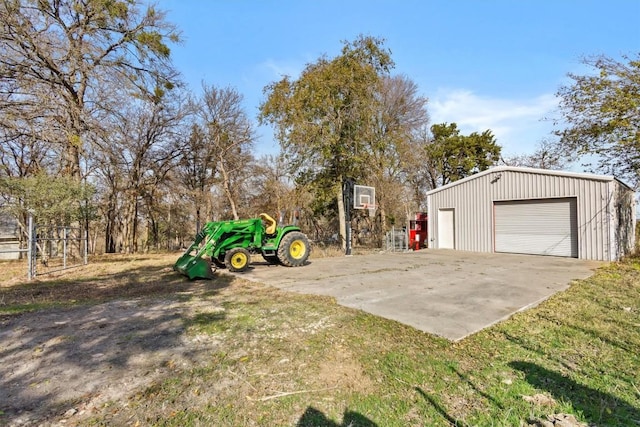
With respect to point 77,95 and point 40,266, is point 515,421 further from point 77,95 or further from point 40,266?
point 77,95

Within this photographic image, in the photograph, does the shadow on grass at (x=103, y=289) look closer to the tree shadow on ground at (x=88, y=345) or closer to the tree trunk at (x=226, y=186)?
the tree shadow on ground at (x=88, y=345)

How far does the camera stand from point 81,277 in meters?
8.14

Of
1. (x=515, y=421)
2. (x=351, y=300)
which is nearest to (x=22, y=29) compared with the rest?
(x=351, y=300)

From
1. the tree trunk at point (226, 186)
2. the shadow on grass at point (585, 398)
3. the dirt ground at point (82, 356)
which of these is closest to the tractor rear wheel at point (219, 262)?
the dirt ground at point (82, 356)

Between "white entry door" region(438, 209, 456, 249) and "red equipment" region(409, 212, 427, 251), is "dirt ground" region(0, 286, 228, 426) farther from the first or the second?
"red equipment" region(409, 212, 427, 251)

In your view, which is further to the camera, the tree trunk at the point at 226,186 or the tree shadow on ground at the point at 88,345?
the tree trunk at the point at 226,186

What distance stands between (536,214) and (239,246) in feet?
35.9

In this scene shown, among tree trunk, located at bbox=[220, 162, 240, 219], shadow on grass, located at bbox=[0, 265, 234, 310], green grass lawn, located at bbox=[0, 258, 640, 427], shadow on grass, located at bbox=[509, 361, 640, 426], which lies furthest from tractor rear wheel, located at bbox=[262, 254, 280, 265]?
tree trunk, located at bbox=[220, 162, 240, 219]

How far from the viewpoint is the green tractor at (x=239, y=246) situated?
761 cm

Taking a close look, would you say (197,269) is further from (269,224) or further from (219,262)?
(269,224)

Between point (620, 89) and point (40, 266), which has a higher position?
point (620, 89)

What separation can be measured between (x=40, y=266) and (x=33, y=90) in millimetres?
5404

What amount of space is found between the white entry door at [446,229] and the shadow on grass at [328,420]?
14.1 m

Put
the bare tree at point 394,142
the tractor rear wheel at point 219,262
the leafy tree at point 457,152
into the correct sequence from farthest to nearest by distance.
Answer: the leafy tree at point 457,152 → the bare tree at point 394,142 → the tractor rear wheel at point 219,262
